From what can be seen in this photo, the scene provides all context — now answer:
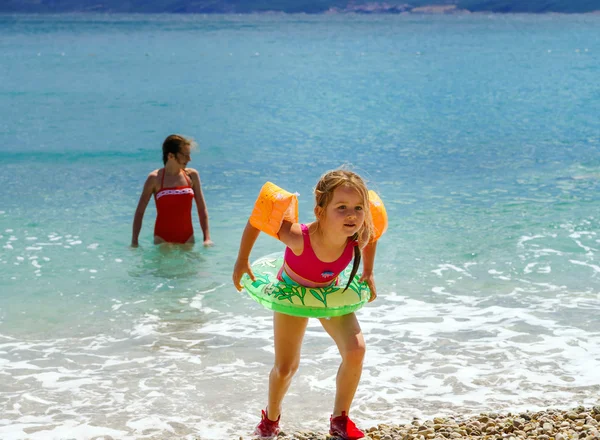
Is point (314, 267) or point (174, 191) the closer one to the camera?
point (314, 267)

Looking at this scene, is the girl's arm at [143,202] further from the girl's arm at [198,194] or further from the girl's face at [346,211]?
the girl's face at [346,211]

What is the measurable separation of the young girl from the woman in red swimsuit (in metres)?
4.00

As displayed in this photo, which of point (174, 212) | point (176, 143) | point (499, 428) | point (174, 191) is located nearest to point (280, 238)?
point (499, 428)

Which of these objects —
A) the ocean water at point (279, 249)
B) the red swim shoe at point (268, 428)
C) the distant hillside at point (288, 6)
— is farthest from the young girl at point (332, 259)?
the distant hillside at point (288, 6)

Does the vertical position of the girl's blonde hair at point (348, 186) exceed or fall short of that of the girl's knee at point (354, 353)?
it exceeds it

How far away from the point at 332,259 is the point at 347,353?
0.46 meters

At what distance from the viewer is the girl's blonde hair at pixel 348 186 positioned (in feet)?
12.7

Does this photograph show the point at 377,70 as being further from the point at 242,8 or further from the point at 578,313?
the point at 242,8

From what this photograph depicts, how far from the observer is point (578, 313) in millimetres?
6816

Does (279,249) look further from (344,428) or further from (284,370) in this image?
(344,428)

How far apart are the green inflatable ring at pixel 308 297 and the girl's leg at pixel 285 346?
12cm

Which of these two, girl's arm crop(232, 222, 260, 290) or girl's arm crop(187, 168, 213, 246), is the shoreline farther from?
girl's arm crop(187, 168, 213, 246)

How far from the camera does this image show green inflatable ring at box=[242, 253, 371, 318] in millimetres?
3904

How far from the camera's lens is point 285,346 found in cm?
409
